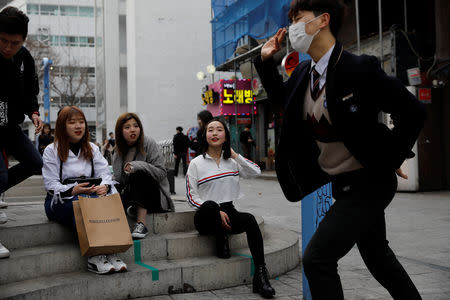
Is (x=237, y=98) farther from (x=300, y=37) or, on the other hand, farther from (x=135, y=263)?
(x=300, y=37)

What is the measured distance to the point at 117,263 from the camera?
3.63m

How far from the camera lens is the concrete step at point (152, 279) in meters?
3.29

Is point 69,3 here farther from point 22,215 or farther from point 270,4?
point 22,215

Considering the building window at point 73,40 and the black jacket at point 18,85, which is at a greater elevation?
the building window at point 73,40

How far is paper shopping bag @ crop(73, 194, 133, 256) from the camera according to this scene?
3.48m

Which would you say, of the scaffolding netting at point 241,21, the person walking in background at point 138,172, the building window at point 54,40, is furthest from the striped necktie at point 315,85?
the building window at point 54,40

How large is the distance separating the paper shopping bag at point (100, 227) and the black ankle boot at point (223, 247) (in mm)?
904

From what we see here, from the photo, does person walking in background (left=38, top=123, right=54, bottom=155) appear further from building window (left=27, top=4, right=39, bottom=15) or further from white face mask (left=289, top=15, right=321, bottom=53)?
building window (left=27, top=4, right=39, bottom=15)

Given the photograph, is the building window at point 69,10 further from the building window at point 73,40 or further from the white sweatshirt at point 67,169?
the white sweatshirt at point 67,169

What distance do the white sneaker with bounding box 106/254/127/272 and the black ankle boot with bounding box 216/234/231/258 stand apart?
896 millimetres

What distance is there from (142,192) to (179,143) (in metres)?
12.0

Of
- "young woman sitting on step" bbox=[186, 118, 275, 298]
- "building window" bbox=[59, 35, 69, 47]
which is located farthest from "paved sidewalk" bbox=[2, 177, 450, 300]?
"building window" bbox=[59, 35, 69, 47]

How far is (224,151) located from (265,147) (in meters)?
16.8

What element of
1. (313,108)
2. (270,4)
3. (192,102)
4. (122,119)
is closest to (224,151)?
(122,119)
